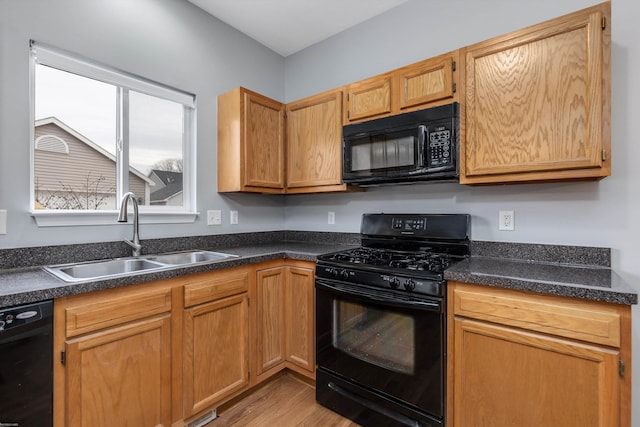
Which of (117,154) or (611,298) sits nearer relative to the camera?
(611,298)

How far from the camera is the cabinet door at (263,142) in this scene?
236 cm

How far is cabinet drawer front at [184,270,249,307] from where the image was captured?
1647mm

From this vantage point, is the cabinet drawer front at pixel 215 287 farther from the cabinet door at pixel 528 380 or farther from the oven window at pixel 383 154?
the cabinet door at pixel 528 380

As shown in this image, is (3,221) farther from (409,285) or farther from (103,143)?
(409,285)

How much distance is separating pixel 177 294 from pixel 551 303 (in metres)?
1.73

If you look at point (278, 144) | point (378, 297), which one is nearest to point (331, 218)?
point (278, 144)

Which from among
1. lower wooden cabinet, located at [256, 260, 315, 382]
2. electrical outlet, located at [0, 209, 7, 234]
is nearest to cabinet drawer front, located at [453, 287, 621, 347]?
lower wooden cabinet, located at [256, 260, 315, 382]

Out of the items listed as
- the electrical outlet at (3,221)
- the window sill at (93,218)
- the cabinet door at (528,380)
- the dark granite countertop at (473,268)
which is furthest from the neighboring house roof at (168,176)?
the cabinet door at (528,380)

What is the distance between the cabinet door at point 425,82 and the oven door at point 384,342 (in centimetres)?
119

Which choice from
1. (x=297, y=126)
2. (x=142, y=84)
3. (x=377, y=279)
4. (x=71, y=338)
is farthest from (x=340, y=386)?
(x=142, y=84)

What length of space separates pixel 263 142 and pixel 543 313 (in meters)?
2.10

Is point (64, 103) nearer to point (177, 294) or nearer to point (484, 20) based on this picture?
point (177, 294)

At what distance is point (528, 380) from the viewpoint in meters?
1.31

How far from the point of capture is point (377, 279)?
166cm
